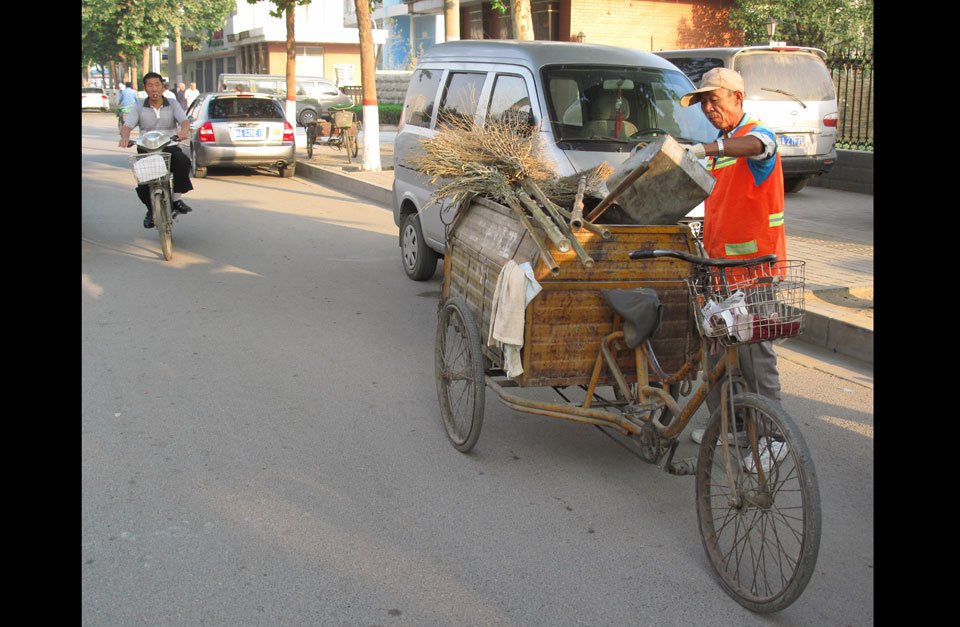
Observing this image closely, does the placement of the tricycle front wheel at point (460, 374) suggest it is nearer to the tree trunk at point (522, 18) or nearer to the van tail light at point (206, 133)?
the tree trunk at point (522, 18)

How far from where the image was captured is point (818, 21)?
20078mm

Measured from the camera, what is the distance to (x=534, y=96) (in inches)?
278

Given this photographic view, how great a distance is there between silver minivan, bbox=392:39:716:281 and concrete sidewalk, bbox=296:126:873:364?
1.71m

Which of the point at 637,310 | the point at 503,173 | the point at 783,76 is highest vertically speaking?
the point at 783,76

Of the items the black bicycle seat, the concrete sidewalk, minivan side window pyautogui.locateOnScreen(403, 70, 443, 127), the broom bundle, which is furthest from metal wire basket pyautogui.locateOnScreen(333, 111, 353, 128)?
the black bicycle seat

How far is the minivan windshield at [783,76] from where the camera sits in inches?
492

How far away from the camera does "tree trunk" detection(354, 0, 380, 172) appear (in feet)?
54.1

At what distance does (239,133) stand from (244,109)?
63cm

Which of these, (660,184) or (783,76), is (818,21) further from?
(660,184)

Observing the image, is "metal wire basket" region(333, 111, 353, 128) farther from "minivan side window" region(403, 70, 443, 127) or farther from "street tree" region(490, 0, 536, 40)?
"minivan side window" region(403, 70, 443, 127)

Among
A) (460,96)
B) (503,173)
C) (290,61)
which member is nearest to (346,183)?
(460,96)

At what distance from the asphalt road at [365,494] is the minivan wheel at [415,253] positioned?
95cm

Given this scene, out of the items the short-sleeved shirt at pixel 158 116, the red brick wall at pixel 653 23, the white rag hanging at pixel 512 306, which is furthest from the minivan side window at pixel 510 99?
the red brick wall at pixel 653 23

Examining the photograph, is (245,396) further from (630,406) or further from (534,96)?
(534,96)
